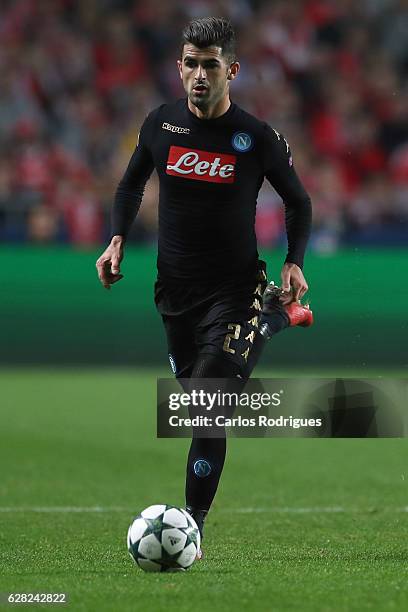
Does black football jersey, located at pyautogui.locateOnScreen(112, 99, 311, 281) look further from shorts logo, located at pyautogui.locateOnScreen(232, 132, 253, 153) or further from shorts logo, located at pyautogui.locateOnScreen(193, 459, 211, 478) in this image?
shorts logo, located at pyautogui.locateOnScreen(193, 459, 211, 478)

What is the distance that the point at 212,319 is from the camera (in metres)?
5.74

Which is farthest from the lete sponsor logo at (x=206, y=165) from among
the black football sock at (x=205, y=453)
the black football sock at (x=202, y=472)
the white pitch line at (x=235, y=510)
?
the white pitch line at (x=235, y=510)

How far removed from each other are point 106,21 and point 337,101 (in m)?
3.26

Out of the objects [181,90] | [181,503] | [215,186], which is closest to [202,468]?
[215,186]

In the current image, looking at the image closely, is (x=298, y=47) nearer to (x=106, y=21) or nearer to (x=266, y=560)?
(x=106, y=21)

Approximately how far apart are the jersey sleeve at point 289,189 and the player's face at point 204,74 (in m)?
0.30

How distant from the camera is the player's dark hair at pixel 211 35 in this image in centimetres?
557

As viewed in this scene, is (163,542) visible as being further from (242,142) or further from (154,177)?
(154,177)

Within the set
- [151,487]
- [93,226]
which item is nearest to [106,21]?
[93,226]

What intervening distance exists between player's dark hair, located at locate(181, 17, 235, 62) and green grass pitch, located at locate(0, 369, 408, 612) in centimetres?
220

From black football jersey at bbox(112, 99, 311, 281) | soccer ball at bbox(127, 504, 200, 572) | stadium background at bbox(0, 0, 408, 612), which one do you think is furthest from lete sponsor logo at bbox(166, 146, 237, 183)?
stadium background at bbox(0, 0, 408, 612)

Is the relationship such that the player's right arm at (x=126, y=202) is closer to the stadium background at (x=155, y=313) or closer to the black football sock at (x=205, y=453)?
the black football sock at (x=205, y=453)

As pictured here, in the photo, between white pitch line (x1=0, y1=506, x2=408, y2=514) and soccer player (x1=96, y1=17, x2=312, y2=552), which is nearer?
soccer player (x1=96, y1=17, x2=312, y2=552)

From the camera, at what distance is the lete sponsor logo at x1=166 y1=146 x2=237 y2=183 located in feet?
18.8
